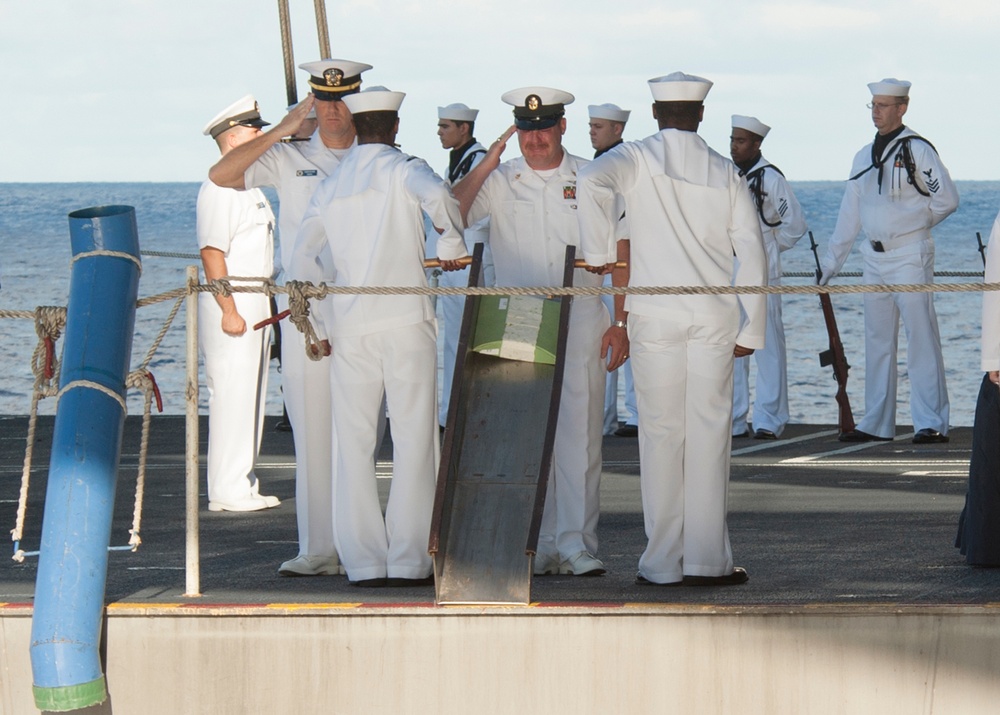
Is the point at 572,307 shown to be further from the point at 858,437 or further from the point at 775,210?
the point at 858,437

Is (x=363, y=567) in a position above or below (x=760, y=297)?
below

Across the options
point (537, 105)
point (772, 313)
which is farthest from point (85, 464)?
point (772, 313)

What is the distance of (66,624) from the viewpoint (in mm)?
5535

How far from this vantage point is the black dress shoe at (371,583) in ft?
21.4

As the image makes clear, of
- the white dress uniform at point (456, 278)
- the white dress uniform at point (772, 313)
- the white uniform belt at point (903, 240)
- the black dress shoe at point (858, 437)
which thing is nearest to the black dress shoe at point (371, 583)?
the white dress uniform at point (456, 278)

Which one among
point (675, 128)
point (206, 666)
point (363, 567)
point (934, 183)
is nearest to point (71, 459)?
point (206, 666)

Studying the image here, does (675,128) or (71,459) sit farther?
(675,128)

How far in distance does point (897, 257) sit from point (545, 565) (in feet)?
16.9

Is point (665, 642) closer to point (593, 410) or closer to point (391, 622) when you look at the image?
point (391, 622)

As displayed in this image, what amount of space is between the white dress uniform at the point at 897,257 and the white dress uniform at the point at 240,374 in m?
3.95

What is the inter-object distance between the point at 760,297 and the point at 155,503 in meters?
3.83

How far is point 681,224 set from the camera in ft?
21.5

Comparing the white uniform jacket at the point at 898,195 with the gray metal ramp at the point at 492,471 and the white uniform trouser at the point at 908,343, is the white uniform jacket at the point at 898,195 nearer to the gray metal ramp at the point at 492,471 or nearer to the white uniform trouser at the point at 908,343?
the white uniform trouser at the point at 908,343

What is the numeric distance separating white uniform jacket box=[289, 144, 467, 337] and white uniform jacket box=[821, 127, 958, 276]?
497cm
